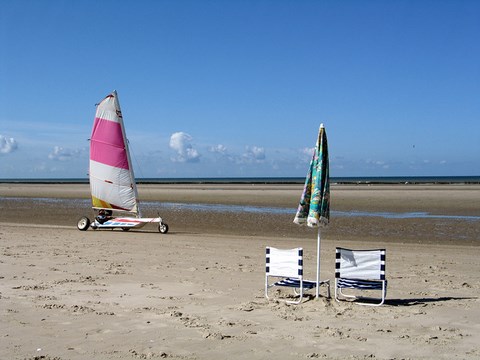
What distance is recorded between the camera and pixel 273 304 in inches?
325

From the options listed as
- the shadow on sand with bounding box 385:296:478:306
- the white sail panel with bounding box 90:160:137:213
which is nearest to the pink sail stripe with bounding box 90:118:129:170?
the white sail panel with bounding box 90:160:137:213

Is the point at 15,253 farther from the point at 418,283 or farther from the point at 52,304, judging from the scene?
the point at 418,283

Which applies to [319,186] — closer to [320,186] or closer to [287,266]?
[320,186]

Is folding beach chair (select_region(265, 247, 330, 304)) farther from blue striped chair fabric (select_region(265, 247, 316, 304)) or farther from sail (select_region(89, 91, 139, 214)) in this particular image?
sail (select_region(89, 91, 139, 214))

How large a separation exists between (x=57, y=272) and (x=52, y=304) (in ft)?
9.03

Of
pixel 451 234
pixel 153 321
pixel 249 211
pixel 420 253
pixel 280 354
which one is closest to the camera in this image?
pixel 280 354

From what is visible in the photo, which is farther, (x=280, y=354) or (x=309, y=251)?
(x=309, y=251)

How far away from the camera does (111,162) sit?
20.4 m

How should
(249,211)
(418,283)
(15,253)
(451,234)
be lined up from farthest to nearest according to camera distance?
(249,211)
(451,234)
(15,253)
(418,283)

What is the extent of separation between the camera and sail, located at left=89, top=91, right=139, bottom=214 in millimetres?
20188

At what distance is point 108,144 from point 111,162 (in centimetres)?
72

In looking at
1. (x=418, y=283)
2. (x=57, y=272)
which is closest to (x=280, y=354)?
(x=418, y=283)

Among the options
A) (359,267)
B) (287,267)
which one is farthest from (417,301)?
(287,267)

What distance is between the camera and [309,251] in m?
14.3
